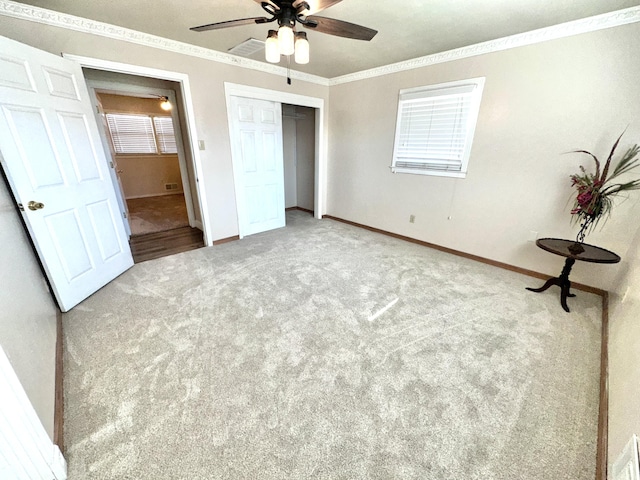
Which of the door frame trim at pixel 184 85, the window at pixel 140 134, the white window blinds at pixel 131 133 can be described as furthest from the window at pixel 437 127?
the white window blinds at pixel 131 133

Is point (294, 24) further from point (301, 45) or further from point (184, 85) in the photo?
point (184, 85)

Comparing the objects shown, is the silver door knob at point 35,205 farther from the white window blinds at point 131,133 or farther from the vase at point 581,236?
the white window blinds at point 131,133

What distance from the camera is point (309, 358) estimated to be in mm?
1739

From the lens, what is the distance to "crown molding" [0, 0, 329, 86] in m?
2.11

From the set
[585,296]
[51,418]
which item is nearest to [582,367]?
[585,296]

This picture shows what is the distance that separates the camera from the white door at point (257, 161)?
→ 3.65m

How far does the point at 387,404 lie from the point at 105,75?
4844 millimetres

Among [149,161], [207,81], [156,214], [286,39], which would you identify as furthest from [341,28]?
[149,161]

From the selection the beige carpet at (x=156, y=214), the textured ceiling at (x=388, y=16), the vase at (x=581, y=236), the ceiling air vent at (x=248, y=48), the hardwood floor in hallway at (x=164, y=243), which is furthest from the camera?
the beige carpet at (x=156, y=214)

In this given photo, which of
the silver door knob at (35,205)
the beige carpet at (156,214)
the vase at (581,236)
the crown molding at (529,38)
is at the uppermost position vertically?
the crown molding at (529,38)

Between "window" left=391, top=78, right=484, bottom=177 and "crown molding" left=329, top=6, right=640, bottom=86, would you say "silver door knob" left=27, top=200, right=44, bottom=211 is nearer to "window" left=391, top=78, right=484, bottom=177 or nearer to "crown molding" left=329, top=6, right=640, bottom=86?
"window" left=391, top=78, right=484, bottom=177

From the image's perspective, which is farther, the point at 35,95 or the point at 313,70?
the point at 313,70

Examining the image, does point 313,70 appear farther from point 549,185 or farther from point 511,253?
point 511,253

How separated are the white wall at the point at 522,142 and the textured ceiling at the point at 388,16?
0.33m
